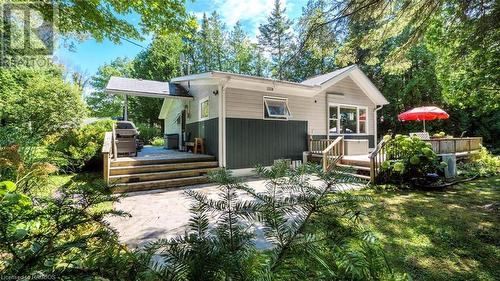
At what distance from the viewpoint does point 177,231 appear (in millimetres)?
3615

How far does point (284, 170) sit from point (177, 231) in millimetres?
2927

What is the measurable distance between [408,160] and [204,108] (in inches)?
268

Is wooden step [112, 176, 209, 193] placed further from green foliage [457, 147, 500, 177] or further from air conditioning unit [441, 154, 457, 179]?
green foliage [457, 147, 500, 177]

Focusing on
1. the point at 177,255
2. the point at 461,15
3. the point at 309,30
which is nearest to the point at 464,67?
the point at 461,15

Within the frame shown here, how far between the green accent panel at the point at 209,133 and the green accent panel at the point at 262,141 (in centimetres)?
41

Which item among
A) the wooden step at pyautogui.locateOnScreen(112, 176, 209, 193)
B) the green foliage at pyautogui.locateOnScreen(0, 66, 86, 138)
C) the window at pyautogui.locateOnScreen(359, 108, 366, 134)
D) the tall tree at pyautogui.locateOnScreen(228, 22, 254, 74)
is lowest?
the wooden step at pyautogui.locateOnScreen(112, 176, 209, 193)

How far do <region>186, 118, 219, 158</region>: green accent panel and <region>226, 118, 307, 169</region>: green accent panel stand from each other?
0.41m

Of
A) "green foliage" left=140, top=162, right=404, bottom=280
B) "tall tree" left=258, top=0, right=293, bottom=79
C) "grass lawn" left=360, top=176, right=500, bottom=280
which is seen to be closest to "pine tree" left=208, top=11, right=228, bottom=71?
"tall tree" left=258, top=0, right=293, bottom=79

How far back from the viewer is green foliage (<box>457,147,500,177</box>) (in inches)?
321

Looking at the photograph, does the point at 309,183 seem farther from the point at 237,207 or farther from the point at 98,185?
the point at 98,185

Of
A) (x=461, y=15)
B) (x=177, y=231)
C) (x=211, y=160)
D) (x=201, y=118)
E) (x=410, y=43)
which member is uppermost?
(x=461, y=15)

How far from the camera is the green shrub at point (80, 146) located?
7.42 metres

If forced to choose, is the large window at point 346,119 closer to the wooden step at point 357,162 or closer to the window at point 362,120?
the window at point 362,120

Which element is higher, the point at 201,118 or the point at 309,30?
the point at 309,30
